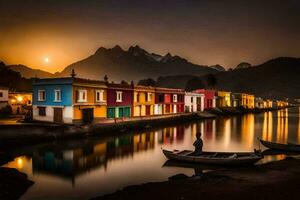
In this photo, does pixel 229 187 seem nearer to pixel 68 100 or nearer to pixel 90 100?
pixel 68 100

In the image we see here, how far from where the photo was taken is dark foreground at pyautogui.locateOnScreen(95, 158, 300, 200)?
614 inches

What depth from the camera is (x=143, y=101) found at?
60.8 metres

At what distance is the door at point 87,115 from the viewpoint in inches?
1767

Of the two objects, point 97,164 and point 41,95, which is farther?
point 41,95

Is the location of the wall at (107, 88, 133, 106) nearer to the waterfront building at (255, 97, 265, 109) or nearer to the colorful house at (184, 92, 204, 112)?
the colorful house at (184, 92, 204, 112)

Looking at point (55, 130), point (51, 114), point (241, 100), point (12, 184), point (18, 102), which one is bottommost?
point (12, 184)

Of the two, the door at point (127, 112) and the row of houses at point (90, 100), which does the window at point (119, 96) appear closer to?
the row of houses at point (90, 100)

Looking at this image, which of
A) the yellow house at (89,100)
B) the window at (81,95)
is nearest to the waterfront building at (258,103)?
the yellow house at (89,100)

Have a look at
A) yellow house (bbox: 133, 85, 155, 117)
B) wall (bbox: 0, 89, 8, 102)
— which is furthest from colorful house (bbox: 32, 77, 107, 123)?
wall (bbox: 0, 89, 8, 102)

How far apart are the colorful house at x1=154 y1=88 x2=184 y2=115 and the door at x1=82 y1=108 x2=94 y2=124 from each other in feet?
72.0

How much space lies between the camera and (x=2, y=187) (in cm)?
1739

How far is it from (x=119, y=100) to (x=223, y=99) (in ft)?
221

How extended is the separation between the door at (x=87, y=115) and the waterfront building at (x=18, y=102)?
22829 millimetres

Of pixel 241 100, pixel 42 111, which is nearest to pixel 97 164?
pixel 42 111
